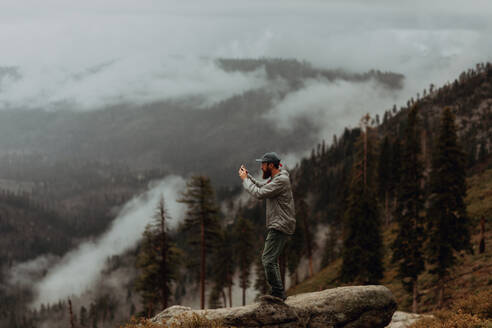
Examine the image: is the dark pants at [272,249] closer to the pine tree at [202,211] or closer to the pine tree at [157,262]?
the pine tree at [202,211]

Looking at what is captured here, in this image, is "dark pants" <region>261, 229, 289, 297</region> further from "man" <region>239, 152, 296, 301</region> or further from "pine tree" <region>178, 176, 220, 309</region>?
"pine tree" <region>178, 176, 220, 309</region>

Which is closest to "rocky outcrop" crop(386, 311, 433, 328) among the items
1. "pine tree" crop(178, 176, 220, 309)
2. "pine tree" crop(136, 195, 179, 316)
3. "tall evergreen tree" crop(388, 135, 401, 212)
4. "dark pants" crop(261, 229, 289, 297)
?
"dark pants" crop(261, 229, 289, 297)

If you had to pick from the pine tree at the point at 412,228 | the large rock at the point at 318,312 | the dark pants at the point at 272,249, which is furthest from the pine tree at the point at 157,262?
the dark pants at the point at 272,249

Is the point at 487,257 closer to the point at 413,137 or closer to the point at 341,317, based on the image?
the point at 413,137

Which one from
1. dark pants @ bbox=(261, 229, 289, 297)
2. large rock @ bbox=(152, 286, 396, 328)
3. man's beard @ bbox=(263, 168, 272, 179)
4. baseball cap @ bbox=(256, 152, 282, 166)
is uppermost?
baseball cap @ bbox=(256, 152, 282, 166)

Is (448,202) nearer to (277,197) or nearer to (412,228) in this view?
(412,228)

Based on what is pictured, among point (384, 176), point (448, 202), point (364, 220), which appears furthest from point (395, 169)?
point (448, 202)

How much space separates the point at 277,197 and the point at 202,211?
1993cm

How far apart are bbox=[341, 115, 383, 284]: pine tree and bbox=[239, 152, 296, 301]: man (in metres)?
→ 21.3

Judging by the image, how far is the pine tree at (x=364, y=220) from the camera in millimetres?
29109

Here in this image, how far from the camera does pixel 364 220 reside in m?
29.9

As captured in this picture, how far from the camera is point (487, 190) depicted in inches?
2035

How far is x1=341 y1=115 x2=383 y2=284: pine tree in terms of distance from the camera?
29109 millimetres

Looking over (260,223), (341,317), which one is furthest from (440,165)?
(260,223)
